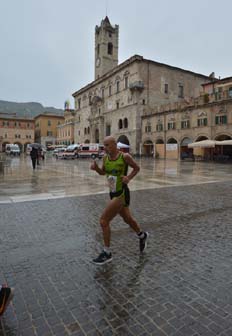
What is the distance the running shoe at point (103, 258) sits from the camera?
3.45m

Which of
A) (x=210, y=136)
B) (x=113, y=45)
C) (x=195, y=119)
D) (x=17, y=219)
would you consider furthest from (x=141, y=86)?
(x=17, y=219)

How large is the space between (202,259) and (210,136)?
106 ft

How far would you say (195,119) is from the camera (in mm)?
35125

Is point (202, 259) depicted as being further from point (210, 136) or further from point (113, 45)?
point (113, 45)

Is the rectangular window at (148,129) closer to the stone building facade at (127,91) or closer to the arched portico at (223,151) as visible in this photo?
the stone building facade at (127,91)

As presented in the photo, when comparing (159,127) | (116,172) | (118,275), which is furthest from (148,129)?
(118,275)

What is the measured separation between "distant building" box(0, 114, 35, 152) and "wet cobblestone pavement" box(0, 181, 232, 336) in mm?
79950

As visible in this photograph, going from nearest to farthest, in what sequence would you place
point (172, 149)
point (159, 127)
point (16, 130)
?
point (172, 149) → point (159, 127) → point (16, 130)

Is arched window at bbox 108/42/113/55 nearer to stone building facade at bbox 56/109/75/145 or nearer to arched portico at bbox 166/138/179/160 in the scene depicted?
stone building facade at bbox 56/109/75/145

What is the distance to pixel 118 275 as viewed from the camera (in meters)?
3.14

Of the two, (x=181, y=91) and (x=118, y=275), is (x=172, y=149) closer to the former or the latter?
(x=181, y=91)

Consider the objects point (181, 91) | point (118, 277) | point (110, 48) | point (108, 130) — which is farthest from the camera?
point (110, 48)

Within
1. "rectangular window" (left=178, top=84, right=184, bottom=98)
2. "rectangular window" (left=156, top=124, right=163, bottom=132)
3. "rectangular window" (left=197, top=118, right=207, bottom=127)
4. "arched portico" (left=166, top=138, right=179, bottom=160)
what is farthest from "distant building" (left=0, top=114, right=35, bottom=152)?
"rectangular window" (left=197, top=118, right=207, bottom=127)

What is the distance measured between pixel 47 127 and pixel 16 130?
1126cm
